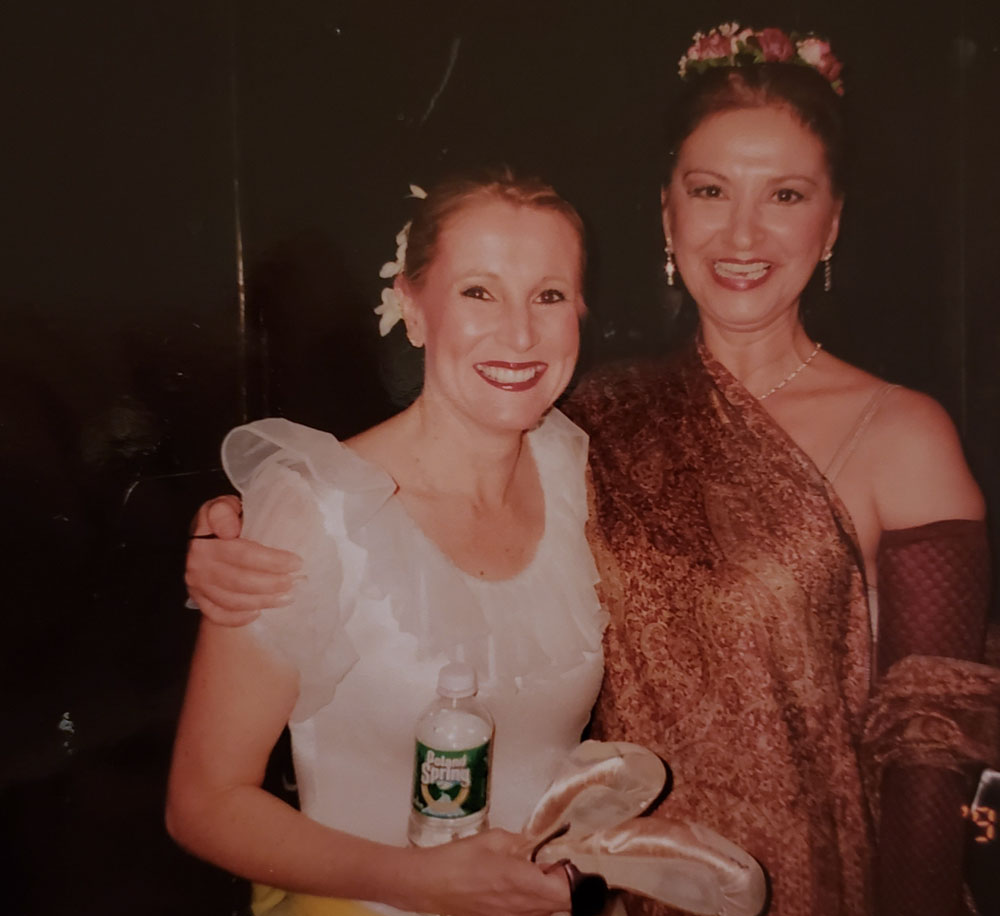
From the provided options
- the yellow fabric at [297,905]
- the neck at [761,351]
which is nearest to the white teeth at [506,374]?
the neck at [761,351]

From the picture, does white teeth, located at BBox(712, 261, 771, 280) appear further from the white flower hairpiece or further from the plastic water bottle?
the plastic water bottle

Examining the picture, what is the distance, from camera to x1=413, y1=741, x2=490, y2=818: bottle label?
915 mm

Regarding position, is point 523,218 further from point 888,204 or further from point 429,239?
point 888,204

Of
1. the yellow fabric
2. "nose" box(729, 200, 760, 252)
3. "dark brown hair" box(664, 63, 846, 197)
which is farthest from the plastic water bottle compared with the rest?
"dark brown hair" box(664, 63, 846, 197)

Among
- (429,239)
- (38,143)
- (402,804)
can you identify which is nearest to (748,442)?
(429,239)

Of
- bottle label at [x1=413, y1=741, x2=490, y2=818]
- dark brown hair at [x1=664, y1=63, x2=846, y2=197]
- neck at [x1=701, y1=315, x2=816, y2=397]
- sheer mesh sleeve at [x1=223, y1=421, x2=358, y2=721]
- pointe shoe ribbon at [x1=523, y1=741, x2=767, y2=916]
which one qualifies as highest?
dark brown hair at [x1=664, y1=63, x2=846, y2=197]

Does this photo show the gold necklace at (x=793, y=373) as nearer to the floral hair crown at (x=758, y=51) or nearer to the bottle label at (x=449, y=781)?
the floral hair crown at (x=758, y=51)

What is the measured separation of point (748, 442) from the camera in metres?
1.00

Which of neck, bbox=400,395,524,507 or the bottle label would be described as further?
neck, bbox=400,395,524,507

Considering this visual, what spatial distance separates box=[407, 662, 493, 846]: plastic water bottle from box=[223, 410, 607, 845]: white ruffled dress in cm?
2

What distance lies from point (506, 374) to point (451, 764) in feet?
1.44

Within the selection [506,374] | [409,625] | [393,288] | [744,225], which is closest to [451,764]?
[409,625]

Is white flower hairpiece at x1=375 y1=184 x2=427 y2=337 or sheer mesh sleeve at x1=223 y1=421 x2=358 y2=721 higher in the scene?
white flower hairpiece at x1=375 y1=184 x2=427 y2=337

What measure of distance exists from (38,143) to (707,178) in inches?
28.8
